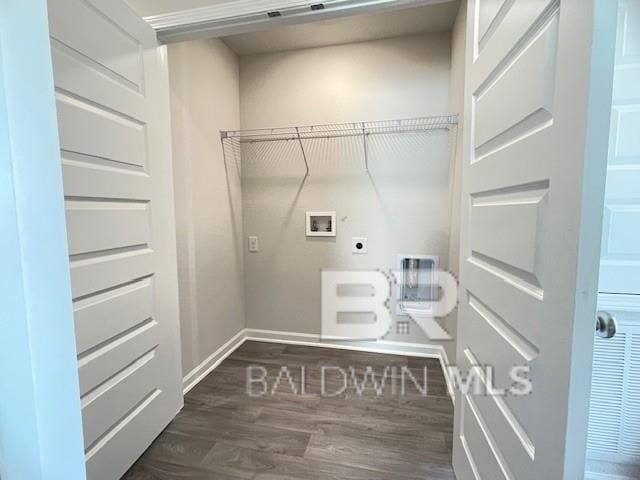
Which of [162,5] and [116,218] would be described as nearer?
[116,218]

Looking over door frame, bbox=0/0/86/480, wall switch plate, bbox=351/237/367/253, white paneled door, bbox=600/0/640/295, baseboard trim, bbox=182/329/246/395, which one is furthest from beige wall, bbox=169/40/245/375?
white paneled door, bbox=600/0/640/295

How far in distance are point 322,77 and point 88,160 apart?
73.1 inches

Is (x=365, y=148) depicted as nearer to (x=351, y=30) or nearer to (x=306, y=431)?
(x=351, y=30)

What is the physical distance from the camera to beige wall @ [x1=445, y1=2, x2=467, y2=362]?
6.01 ft

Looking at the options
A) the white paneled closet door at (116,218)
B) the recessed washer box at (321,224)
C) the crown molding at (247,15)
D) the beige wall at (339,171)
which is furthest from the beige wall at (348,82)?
the white paneled closet door at (116,218)

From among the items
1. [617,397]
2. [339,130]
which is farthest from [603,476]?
[339,130]

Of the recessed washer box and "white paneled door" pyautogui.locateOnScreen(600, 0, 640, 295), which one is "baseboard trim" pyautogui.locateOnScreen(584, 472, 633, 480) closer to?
"white paneled door" pyautogui.locateOnScreen(600, 0, 640, 295)

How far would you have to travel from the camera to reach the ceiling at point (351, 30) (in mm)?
1963

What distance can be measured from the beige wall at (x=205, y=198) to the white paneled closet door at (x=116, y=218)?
12.7 inches

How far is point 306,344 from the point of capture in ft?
8.61

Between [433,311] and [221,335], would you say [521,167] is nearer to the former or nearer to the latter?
[433,311]

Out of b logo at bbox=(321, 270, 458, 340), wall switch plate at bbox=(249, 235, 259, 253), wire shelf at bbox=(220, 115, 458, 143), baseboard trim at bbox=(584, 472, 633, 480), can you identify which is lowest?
baseboard trim at bbox=(584, 472, 633, 480)

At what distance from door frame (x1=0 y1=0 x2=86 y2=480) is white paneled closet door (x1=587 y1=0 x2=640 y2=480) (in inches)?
62.8

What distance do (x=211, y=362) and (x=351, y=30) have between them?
2.68 m
